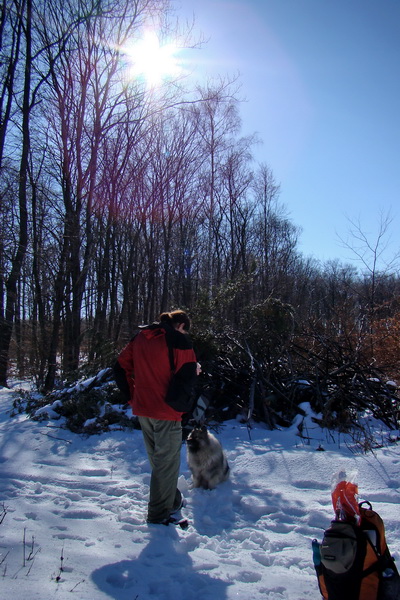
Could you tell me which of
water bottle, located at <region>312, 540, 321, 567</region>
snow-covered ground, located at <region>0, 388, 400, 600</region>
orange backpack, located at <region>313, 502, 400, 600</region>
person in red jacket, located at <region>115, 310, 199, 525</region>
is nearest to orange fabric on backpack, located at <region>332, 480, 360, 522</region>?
orange backpack, located at <region>313, 502, 400, 600</region>

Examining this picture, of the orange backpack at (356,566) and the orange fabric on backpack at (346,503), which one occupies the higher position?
the orange fabric on backpack at (346,503)

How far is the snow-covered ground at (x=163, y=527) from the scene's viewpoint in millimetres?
2645

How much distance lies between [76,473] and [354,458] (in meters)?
3.46

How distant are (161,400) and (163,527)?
1.06 metres

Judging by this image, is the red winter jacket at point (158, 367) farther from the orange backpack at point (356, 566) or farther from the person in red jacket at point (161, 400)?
the orange backpack at point (356, 566)

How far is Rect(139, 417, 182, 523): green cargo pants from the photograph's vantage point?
3.68 metres

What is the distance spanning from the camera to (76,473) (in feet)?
16.4

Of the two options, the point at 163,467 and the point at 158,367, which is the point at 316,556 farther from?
the point at 158,367

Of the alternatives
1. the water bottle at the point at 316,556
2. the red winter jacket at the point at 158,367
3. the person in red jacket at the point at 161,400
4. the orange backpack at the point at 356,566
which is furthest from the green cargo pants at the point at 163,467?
the orange backpack at the point at 356,566

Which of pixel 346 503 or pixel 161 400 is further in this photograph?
pixel 161 400

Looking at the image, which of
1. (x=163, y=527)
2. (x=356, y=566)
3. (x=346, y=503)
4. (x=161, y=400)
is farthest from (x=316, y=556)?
(x=161, y=400)

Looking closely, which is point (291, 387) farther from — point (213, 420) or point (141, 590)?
point (141, 590)

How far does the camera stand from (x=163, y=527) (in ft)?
11.7

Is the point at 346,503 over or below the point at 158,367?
below
